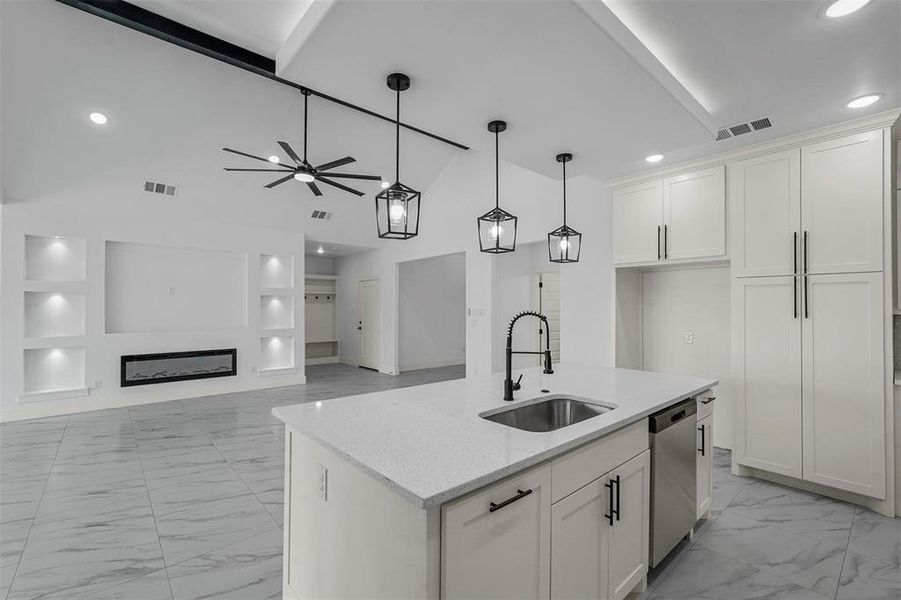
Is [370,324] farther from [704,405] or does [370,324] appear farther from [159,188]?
[704,405]

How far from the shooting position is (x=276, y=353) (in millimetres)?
7473

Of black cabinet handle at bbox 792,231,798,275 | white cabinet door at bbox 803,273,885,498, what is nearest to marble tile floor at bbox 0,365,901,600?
white cabinet door at bbox 803,273,885,498

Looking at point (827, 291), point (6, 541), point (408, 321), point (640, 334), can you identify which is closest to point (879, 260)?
point (827, 291)

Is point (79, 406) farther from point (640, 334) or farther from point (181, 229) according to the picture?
point (640, 334)

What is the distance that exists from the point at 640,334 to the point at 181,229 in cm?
665

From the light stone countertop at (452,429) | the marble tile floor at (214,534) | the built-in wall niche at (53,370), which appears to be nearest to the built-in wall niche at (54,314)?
the built-in wall niche at (53,370)

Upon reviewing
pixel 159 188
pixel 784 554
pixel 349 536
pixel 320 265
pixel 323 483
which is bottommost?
pixel 784 554

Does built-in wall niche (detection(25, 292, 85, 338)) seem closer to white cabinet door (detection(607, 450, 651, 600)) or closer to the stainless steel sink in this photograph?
A: the stainless steel sink

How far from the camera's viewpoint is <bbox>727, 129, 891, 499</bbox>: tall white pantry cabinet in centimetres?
278

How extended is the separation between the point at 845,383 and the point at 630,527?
2223 mm

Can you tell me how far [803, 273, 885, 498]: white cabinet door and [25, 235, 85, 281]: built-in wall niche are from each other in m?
8.07

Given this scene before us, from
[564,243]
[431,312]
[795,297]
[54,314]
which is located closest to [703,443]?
[795,297]

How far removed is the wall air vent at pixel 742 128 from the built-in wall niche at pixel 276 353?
6.92 metres

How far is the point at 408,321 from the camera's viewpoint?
8961 mm
